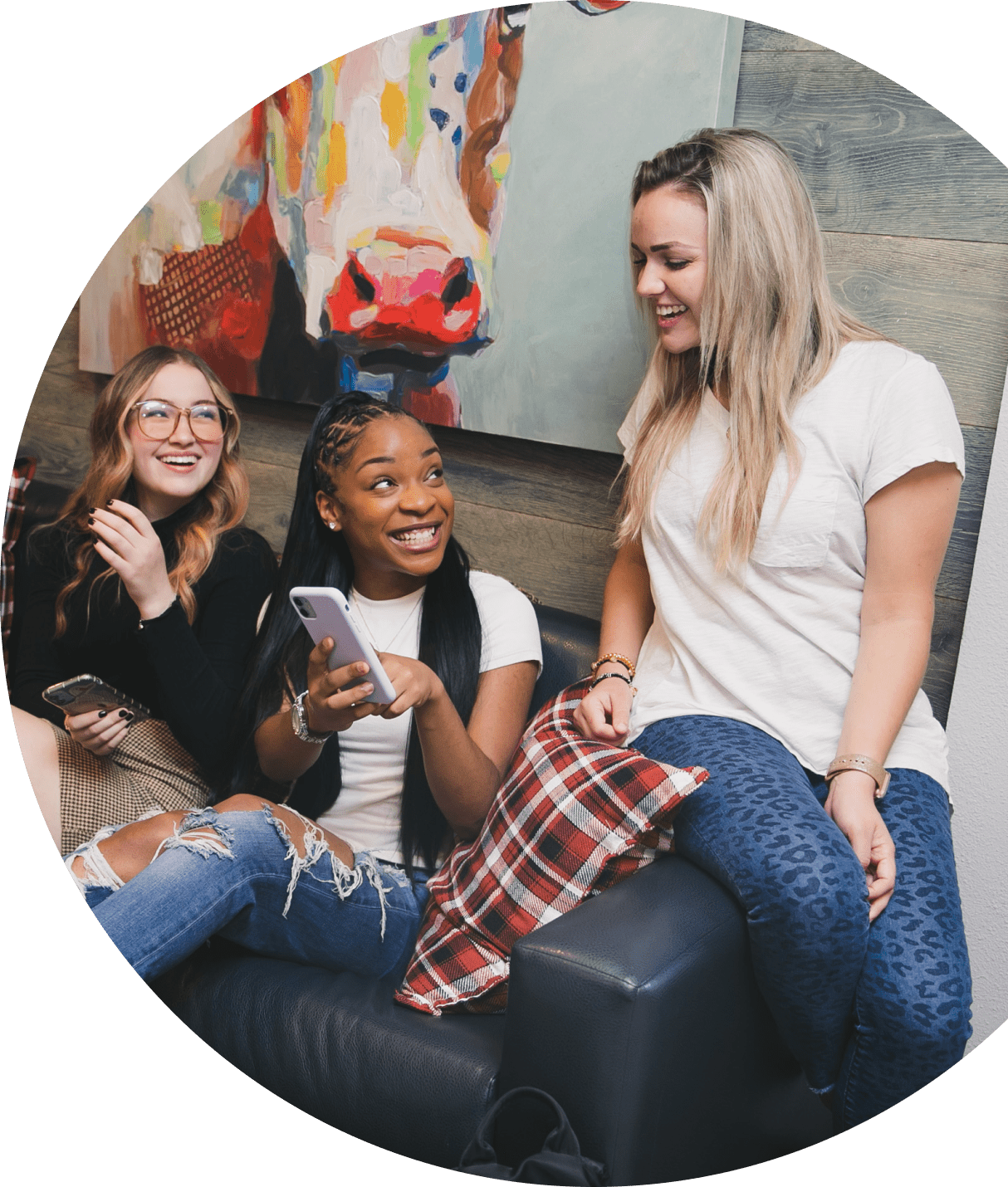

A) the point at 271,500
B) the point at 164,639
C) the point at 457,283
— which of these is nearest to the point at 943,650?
the point at 457,283

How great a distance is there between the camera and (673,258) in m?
1.51

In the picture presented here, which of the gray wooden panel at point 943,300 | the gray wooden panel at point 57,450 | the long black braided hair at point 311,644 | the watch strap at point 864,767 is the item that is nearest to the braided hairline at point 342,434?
the long black braided hair at point 311,644

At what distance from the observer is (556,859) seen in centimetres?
148

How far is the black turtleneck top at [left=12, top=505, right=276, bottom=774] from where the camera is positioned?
168cm

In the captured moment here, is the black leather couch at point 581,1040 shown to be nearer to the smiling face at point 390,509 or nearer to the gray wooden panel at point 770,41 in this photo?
the smiling face at point 390,509

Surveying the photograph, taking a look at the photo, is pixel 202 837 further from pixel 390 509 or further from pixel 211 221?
pixel 211 221

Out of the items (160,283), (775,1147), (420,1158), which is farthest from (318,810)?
(160,283)

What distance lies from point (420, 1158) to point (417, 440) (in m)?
0.99

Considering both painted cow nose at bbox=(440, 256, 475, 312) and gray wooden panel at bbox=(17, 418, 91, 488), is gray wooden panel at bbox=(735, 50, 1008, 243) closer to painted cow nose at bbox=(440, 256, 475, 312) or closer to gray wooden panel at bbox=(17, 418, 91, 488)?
painted cow nose at bbox=(440, 256, 475, 312)

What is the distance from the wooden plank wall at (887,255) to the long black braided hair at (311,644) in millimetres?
103

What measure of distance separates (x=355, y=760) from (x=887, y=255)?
1.03m

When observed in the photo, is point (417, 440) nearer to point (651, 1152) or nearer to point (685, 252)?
point (685, 252)

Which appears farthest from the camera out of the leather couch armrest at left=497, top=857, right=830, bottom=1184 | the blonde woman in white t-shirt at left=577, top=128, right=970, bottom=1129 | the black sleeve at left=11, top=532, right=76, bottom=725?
the black sleeve at left=11, top=532, right=76, bottom=725

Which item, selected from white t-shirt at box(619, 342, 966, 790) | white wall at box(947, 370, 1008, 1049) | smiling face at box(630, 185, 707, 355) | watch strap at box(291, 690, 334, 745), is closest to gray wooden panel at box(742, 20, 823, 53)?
smiling face at box(630, 185, 707, 355)
